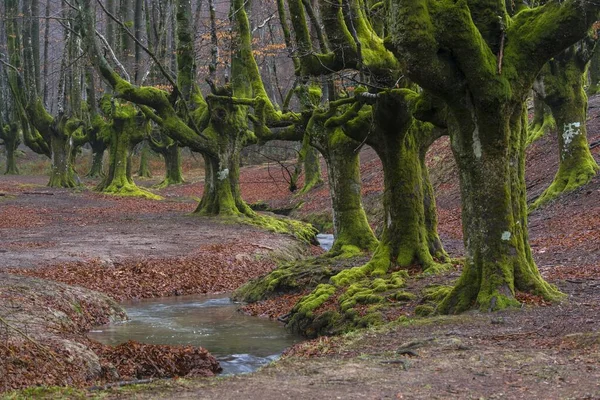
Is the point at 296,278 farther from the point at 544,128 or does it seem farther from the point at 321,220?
the point at 544,128

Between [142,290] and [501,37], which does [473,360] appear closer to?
[501,37]

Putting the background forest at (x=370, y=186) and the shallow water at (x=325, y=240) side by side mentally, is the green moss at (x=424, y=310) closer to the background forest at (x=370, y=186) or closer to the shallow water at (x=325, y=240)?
the background forest at (x=370, y=186)

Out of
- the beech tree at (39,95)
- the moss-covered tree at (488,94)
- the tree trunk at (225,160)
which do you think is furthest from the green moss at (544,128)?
the beech tree at (39,95)

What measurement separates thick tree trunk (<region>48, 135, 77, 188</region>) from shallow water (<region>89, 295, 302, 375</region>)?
2496cm

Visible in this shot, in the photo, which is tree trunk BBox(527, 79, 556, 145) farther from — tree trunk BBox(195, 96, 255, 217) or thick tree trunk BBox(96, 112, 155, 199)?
thick tree trunk BBox(96, 112, 155, 199)

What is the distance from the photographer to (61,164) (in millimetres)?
40031

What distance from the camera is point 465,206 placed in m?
10.5

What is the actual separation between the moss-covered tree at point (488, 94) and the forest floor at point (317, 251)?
2.24 ft

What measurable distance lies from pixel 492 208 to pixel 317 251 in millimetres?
14593

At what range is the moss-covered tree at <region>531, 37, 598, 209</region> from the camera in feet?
67.7

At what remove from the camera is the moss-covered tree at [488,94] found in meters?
9.56

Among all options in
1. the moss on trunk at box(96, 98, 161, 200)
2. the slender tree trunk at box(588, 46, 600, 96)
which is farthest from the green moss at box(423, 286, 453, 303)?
the moss on trunk at box(96, 98, 161, 200)

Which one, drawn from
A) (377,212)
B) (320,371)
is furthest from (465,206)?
(377,212)

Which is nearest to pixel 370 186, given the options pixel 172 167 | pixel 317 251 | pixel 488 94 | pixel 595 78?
pixel 317 251
